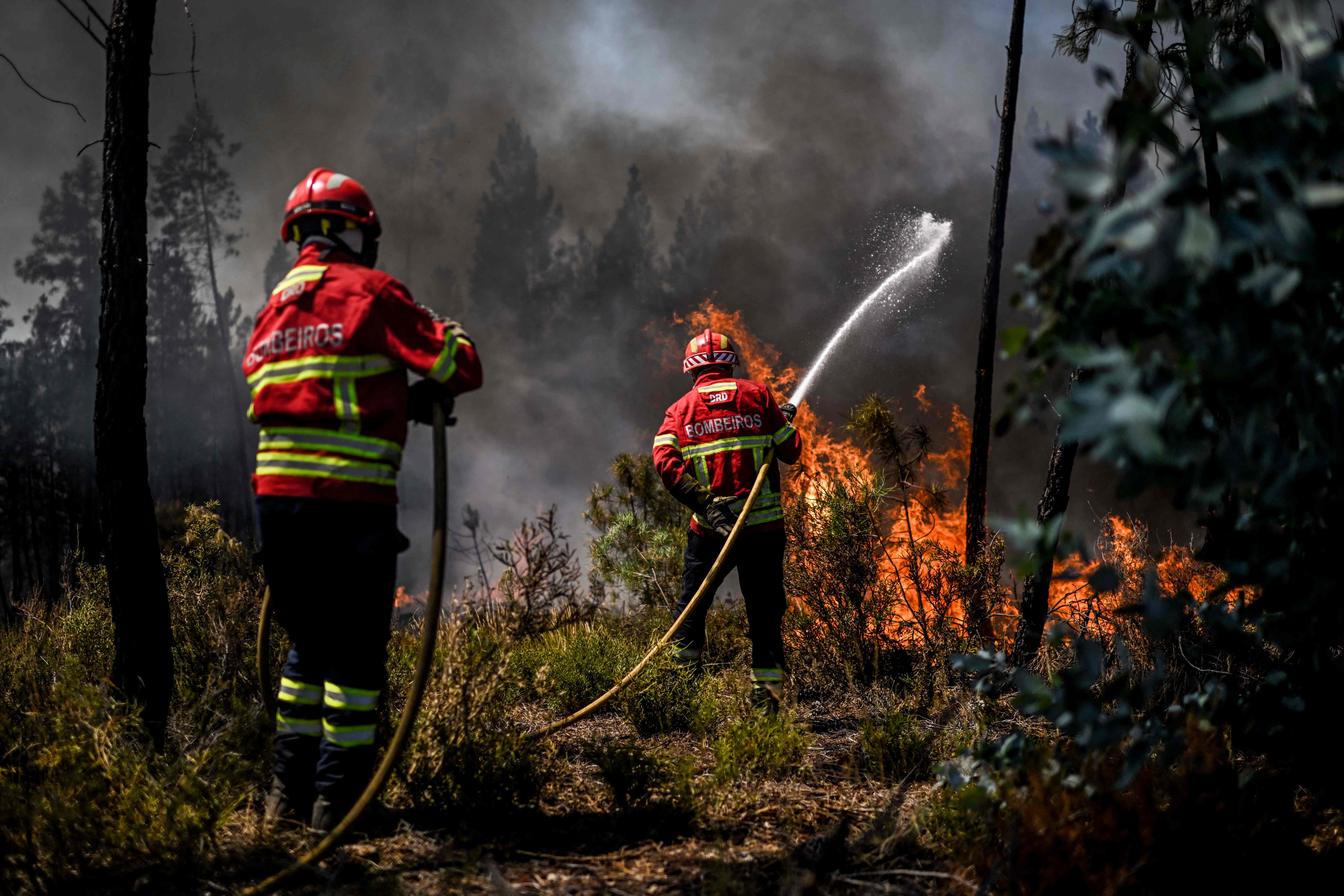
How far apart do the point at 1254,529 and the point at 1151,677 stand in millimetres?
530

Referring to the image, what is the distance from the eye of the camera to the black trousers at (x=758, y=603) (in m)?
4.93

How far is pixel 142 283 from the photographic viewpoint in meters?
4.15

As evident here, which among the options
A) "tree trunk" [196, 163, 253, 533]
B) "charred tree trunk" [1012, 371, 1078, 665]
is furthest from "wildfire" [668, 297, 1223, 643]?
"tree trunk" [196, 163, 253, 533]

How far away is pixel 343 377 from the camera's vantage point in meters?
2.87

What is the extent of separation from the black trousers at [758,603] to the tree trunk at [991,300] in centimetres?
405

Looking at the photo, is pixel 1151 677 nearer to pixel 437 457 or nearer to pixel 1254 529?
pixel 1254 529

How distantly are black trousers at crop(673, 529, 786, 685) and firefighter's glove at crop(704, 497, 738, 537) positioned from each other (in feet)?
0.33

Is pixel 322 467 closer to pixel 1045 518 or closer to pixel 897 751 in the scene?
pixel 897 751

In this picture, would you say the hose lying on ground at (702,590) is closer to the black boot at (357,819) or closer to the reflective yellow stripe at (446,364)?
the black boot at (357,819)

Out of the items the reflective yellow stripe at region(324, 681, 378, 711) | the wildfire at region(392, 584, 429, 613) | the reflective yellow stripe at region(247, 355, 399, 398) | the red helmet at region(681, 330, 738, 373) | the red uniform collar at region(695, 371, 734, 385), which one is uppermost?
the red helmet at region(681, 330, 738, 373)

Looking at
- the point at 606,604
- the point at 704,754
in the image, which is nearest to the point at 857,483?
the point at 704,754

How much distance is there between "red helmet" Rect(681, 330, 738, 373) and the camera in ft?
17.8

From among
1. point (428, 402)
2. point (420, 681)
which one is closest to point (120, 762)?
point (420, 681)

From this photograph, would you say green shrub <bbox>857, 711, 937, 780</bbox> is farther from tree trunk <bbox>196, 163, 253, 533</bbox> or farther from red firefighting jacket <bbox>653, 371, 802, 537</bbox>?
tree trunk <bbox>196, 163, 253, 533</bbox>
